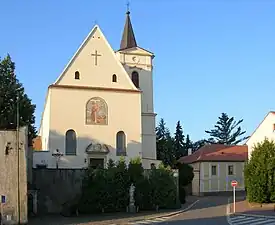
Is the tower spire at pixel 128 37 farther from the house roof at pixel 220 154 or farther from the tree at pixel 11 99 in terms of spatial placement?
the tree at pixel 11 99

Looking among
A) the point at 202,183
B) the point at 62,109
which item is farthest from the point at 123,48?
the point at 202,183

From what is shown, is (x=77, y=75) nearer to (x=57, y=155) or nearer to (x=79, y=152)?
(x=79, y=152)

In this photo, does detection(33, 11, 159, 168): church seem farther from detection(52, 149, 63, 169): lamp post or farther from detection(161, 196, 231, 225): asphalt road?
detection(161, 196, 231, 225): asphalt road

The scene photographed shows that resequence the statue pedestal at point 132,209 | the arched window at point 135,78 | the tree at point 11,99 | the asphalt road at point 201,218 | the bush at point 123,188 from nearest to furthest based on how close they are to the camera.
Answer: the asphalt road at point 201,218, the bush at point 123,188, the statue pedestal at point 132,209, the tree at point 11,99, the arched window at point 135,78

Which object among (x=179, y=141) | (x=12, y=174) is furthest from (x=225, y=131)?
(x=12, y=174)

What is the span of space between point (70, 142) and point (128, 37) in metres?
17.5

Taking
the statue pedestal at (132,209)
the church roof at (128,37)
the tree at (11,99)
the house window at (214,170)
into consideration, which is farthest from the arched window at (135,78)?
the statue pedestal at (132,209)

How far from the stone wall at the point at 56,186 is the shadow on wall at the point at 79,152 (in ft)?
34.2

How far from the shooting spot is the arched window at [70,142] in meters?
46.8

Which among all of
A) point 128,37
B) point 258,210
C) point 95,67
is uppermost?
point 128,37

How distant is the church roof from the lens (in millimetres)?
57969

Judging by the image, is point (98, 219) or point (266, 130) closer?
point (98, 219)

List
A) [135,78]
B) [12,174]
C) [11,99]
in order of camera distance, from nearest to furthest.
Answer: [12,174], [11,99], [135,78]

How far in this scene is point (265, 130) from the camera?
140 feet
